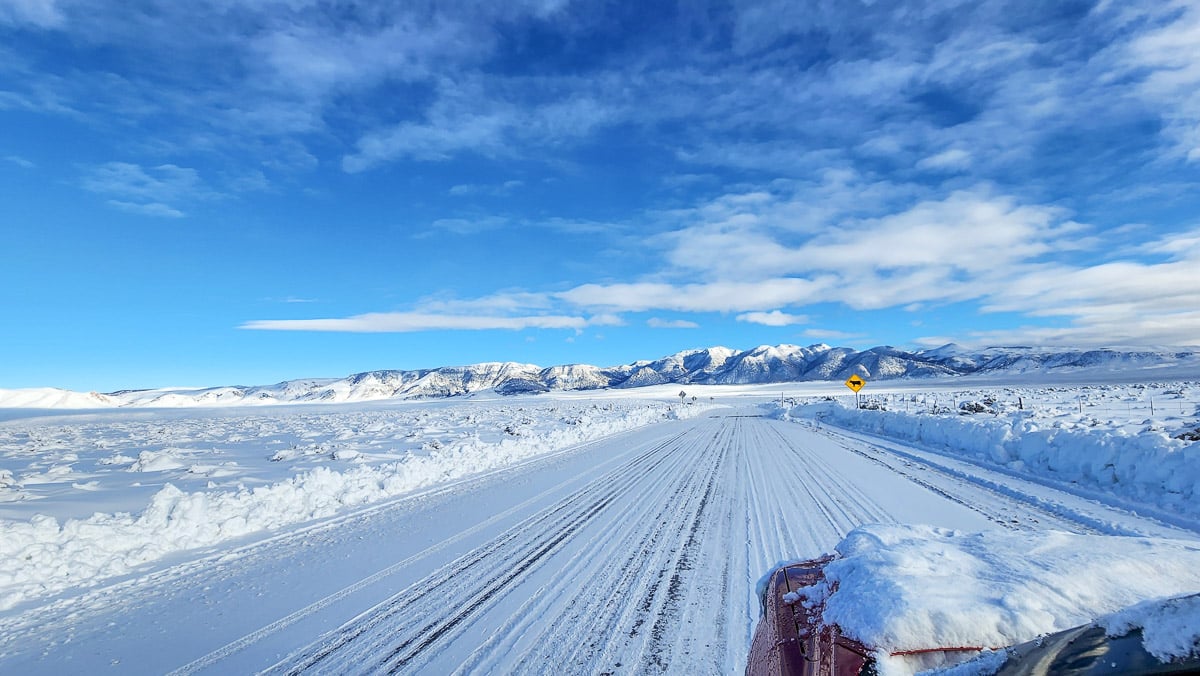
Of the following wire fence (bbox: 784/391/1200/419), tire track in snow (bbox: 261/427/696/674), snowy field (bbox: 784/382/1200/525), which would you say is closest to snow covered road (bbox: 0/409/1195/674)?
tire track in snow (bbox: 261/427/696/674)

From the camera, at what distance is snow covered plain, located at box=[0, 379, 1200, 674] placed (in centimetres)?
431

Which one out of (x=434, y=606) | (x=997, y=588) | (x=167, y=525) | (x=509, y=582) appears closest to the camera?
(x=997, y=588)

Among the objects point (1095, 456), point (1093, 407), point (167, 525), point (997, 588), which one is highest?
point (997, 588)

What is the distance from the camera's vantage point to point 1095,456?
1077 cm

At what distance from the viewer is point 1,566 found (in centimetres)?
629

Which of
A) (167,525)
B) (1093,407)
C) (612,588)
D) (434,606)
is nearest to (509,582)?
(434,606)

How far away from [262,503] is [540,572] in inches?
246

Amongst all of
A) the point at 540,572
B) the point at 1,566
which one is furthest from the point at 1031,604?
the point at 1,566

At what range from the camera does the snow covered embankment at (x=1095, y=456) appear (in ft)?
28.6

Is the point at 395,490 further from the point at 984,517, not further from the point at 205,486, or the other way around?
the point at 984,517

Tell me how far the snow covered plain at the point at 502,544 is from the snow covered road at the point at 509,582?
3cm

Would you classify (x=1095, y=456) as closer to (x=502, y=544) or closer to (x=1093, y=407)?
(x=502, y=544)

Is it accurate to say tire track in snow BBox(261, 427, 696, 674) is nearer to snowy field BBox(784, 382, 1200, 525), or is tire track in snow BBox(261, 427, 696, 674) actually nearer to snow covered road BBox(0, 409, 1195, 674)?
snow covered road BBox(0, 409, 1195, 674)

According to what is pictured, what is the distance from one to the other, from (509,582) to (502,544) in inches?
58.7
